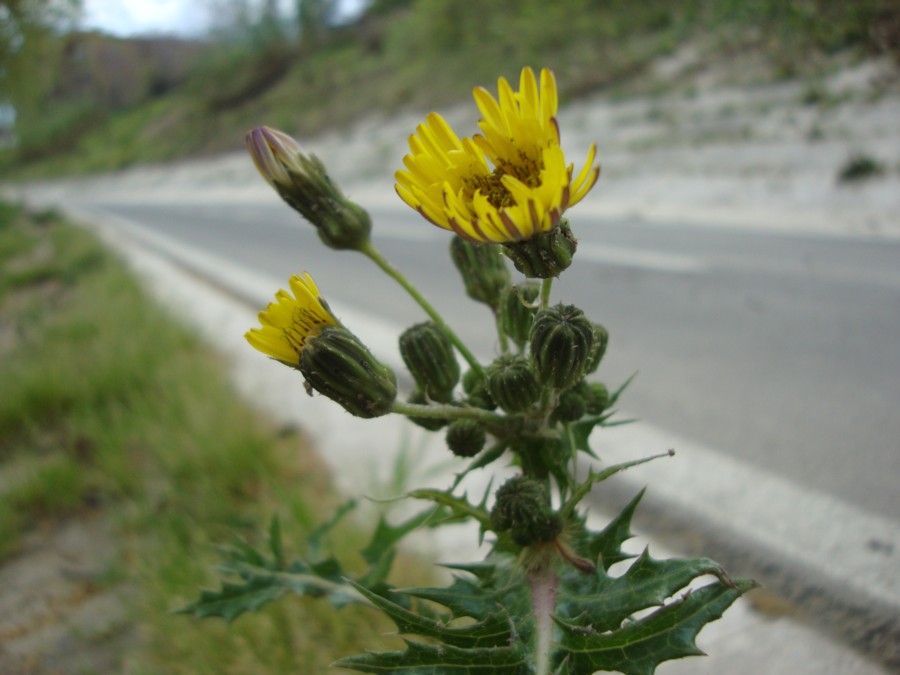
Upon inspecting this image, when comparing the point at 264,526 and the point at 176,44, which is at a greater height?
the point at 176,44

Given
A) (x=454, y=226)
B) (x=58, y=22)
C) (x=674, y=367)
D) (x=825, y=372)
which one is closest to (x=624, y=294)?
(x=674, y=367)

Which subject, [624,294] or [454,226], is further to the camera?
[624,294]

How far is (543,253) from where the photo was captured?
784 mm

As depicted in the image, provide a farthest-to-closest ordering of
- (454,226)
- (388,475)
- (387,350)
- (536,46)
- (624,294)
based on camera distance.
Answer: (536,46)
(624,294)
(387,350)
(388,475)
(454,226)

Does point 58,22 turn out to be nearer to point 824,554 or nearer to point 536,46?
point 536,46

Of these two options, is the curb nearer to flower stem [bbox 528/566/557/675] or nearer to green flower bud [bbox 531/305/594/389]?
flower stem [bbox 528/566/557/675]

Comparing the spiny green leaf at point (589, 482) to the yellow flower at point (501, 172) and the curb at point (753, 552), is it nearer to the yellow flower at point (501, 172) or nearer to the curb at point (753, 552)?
the yellow flower at point (501, 172)

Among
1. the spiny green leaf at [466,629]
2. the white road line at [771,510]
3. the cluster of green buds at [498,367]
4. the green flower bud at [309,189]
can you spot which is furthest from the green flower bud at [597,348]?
the white road line at [771,510]

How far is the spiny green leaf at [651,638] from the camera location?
78 cm

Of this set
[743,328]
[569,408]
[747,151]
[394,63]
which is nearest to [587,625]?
[569,408]

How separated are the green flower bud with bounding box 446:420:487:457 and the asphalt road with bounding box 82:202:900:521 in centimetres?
139

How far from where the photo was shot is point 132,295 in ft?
19.9

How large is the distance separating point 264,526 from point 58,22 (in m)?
9.95

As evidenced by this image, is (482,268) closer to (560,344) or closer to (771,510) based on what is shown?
(560,344)
